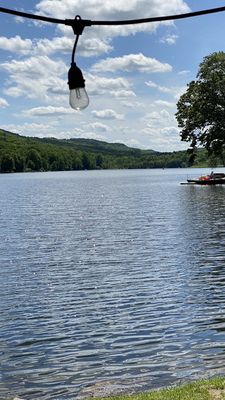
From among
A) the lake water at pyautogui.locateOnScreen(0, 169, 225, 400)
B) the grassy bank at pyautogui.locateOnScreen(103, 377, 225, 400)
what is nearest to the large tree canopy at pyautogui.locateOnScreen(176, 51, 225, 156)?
the lake water at pyautogui.locateOnScreen(0, 169, 225, 400)

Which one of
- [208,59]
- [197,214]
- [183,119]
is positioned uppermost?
[208,59]

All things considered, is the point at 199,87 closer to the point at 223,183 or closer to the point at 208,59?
the point at 208,59

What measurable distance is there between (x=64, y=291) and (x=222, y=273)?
767 centimetres

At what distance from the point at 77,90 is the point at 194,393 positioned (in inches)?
269

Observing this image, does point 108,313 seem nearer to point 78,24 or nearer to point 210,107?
point 78,24

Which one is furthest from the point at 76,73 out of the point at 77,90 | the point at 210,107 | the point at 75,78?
the point at 210,107

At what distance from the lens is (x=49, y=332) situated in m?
16.8

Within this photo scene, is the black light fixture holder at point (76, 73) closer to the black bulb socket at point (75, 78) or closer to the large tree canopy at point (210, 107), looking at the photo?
the black bulb socket at point (75, 78)

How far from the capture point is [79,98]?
228 inches

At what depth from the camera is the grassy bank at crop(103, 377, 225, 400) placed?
32.6ft

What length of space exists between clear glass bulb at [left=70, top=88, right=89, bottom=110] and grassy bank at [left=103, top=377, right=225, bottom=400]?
6.38 m

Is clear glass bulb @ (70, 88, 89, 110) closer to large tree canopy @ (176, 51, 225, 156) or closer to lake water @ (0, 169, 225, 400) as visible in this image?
lake water @ (0, 169, 225, 400)

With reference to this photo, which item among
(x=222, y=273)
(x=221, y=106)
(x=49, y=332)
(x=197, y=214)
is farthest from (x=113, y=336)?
(x=221, y=106)

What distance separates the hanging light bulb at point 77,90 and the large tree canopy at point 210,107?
95890 millimetres
